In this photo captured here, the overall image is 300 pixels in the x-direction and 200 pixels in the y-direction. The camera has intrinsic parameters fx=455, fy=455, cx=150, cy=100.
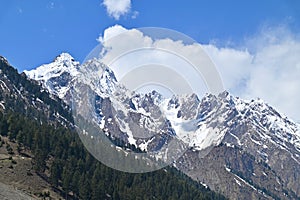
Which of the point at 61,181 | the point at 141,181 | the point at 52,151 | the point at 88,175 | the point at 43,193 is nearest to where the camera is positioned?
the point at 43,193

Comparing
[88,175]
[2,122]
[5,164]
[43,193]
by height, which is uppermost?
[2,122]

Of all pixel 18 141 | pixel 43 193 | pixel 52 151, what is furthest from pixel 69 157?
pixel 43 193

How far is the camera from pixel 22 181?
379 feet

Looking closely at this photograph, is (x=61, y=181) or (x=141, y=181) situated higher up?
(x=141, y=181)

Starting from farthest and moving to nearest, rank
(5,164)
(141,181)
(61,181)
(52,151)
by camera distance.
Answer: (141,181) → (52,151) → (61,181) → (5,164)

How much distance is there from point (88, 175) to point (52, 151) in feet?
61.2

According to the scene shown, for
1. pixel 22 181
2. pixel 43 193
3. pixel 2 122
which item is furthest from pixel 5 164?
pixel 2 122

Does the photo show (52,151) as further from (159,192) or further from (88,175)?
(159,192)

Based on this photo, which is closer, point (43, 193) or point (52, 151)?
point (43, 193)

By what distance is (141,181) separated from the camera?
18262 centimetres

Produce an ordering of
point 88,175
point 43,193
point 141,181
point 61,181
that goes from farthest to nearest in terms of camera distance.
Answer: point 141,181 < point 88,175 < point 61,181 < point 43,193

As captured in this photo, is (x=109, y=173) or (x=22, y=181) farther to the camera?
(x=109, y=173)

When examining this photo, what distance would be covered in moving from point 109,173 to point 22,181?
178 feet

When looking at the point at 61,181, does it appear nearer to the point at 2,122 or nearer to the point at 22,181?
the point at 22,181
